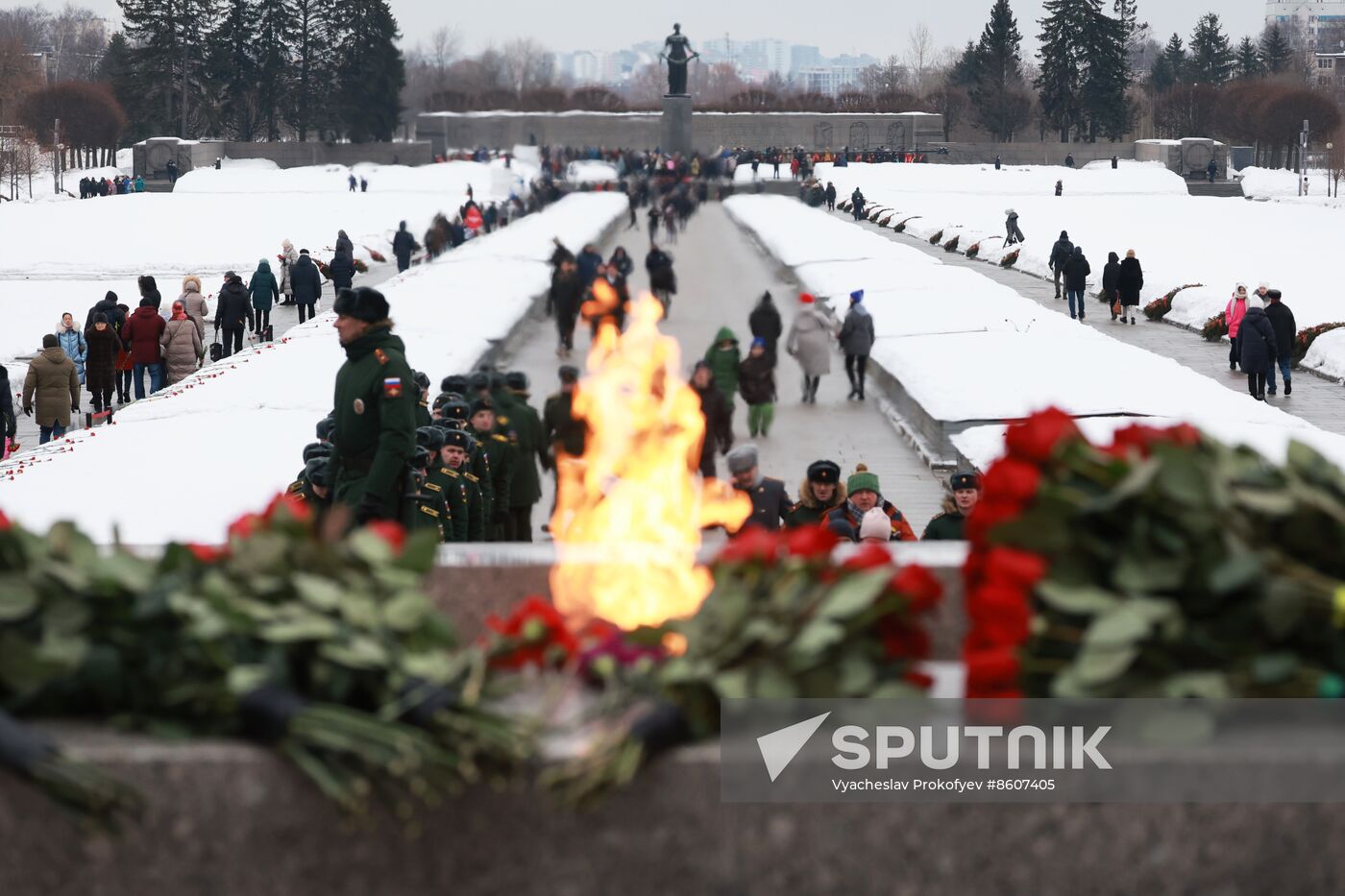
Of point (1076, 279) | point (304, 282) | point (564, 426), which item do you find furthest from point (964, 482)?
point (1076, 279)

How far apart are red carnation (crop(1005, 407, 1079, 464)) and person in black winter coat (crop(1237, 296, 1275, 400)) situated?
1585 cm

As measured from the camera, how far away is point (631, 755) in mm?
3029

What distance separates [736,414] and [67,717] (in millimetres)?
14441

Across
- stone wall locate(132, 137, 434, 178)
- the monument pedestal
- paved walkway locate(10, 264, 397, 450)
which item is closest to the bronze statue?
the monument pedestal

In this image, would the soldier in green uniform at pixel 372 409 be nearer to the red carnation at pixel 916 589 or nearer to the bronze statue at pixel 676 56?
the red carnation at pixel 916 589

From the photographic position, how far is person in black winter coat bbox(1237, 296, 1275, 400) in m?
18.4

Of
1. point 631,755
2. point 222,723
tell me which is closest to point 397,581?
point 222,723

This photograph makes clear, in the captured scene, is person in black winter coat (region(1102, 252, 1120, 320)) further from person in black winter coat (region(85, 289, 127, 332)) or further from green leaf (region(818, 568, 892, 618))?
green leaf (region(818, 568, 892, 618))

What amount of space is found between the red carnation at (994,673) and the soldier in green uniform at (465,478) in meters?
5.94

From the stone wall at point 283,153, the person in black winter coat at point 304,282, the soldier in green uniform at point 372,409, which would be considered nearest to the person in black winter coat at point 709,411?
the soldier in green uniform at point 372,409

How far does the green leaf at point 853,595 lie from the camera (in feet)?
10.8

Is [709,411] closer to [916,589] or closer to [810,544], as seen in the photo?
[810,544]

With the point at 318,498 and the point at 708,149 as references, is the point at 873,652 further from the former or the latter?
the point at 708,149

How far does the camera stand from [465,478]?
920 centimetres
